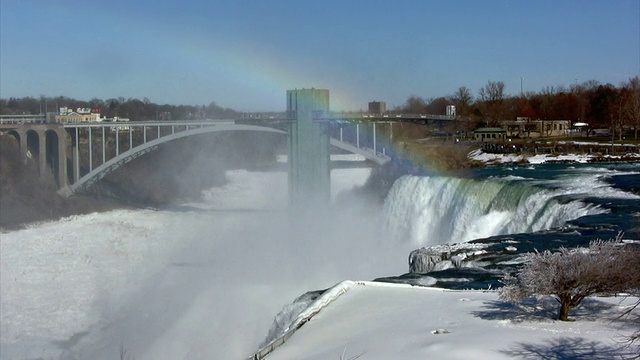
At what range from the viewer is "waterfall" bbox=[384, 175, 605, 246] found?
14.3 metres

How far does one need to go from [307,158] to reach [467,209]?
36.6 ft

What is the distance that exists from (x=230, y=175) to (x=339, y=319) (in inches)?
1427

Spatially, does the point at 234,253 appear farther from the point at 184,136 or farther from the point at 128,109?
the point at 128,109

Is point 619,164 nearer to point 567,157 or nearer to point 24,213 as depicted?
point 567,157

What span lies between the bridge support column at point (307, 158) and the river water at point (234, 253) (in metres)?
0.87

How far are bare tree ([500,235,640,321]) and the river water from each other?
3.98 metres

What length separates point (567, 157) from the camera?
24469mm

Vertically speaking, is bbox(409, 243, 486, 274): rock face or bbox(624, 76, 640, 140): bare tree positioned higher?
bbox(624, 76, 640, 140): bare tree

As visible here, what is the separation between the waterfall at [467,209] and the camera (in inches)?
563

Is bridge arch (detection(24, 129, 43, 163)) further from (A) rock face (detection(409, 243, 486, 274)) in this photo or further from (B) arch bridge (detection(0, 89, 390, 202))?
(A) rock face (detection(409, 243, 486, 274))

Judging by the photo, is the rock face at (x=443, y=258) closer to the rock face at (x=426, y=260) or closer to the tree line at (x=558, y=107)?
the rock face at (x=426, y=260)

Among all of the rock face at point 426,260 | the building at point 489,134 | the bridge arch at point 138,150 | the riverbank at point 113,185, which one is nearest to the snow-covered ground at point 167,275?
the riverbank at point 113,185

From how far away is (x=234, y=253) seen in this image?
22.1 metres

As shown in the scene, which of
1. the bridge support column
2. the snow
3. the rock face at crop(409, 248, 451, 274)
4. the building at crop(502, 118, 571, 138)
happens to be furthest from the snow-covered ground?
the building at crop(502, 118, 571, 138)
